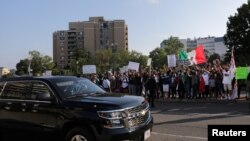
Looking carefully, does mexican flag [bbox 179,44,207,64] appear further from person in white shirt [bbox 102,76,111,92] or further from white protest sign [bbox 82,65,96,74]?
white protest sign [bbox 82,65,96,74]

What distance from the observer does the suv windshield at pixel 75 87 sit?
9258 mm

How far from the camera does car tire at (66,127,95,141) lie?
329 inches

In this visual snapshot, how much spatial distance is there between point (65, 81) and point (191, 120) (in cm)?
616

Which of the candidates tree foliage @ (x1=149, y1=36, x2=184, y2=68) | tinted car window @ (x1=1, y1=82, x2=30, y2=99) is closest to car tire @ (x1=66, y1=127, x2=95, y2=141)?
tinted car window @ (x1=1, y1=82, x2=30, y2=99)

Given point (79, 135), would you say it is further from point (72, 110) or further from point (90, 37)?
point (90, 37)

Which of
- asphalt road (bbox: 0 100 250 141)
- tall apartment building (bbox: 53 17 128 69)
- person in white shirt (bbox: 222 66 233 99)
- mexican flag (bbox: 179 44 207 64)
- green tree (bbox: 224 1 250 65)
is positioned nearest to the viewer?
asphalt road (bbox: 0 100 250 141)

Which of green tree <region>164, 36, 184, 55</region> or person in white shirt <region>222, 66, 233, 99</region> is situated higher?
green tree <region>164, 36, 184, 55</region>

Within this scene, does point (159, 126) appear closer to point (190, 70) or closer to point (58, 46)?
point (190, 70)

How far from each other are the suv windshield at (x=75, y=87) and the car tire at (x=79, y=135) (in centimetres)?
88

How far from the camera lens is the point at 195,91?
2269 cm

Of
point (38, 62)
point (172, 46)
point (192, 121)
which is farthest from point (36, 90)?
point (172, 46)

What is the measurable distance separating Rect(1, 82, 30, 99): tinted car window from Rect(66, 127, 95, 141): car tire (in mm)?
1795

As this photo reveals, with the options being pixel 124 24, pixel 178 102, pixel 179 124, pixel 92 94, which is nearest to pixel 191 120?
pixel 179 124

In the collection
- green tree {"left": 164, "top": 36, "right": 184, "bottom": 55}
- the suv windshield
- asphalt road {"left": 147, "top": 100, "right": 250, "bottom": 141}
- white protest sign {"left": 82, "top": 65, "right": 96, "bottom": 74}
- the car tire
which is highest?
green tree {"left": 164, "top": 36, "right": 184, "bottom": 55}
